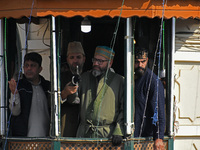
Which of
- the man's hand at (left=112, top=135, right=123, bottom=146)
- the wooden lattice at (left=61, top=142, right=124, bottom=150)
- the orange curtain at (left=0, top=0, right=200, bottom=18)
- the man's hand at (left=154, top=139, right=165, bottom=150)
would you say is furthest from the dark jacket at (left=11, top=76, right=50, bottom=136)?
the man's hand at (left=154, top=139, right=165, bottom=150)

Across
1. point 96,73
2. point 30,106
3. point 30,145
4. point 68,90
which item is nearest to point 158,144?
point 96,73

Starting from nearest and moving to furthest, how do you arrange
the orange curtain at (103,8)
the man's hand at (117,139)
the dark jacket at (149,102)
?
1. the orange curtain at (103,8)
2. the man's hand at (117,139)
3. the dark jacket at (149,102)

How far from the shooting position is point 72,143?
29.8 ft

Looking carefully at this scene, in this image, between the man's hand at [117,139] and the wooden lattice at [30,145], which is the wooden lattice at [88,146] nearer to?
the man's hand at [117,139]

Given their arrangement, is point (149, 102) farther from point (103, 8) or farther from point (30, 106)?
point (30, 106)

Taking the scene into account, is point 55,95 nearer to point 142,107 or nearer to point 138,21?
point 142,107

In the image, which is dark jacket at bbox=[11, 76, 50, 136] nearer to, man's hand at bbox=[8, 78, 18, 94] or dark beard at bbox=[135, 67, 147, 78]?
man's hand at bbox=[8, 78, 18, 94]

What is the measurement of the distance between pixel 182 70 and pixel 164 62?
827 mm

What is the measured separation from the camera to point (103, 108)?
923 cm

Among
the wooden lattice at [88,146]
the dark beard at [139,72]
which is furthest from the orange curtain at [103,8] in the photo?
the wooden lattice at [88,146]

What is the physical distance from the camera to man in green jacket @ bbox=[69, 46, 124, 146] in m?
9.22

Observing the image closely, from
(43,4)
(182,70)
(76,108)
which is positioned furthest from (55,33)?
(182,70)

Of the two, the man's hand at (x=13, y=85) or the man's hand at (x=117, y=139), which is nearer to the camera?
the man's hand at (x=117, y=139)

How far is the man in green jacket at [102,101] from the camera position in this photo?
922cm
